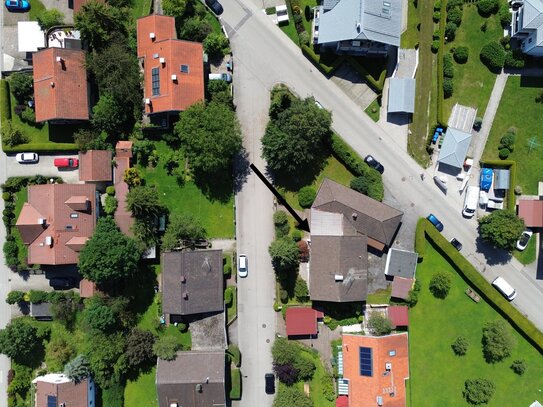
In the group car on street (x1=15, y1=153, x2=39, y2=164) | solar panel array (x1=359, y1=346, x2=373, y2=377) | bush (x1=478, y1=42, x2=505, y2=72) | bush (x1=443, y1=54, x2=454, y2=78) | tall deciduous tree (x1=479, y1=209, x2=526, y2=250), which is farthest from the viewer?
car on street (x1=15, y1=153, x2=39, y2=164)

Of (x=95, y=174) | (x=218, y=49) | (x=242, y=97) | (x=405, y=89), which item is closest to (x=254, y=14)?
(x=218, y=49)

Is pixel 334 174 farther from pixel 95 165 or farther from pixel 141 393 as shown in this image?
pixel 141 393

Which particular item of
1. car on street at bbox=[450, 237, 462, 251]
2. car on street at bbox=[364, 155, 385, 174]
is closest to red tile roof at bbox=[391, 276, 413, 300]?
car on street at bbox=[450, 237, 462, 251]

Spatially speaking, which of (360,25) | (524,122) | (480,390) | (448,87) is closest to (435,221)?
(448,87)

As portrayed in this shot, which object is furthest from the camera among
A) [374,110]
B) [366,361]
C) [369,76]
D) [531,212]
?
[374,110]

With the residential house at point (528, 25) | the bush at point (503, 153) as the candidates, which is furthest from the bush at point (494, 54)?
the bush at point (503, 153)

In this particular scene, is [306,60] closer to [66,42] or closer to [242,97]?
[242,97]

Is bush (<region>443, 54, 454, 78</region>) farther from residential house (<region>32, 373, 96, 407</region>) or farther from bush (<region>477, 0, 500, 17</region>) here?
residential house (<region>32, 373, 96, 407</region>)
